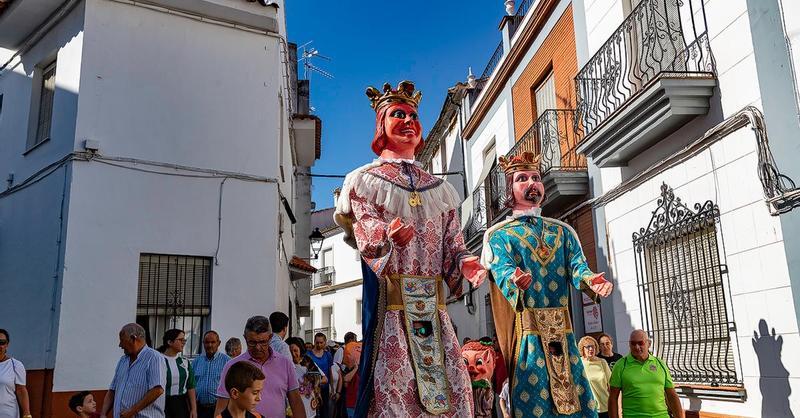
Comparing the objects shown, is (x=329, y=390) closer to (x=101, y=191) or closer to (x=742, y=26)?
(x=742, y=26)

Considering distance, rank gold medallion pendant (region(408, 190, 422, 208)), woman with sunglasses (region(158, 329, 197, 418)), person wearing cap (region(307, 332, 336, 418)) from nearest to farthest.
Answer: gold medallion pendant (region(408, 190, 422, 208))
person wearing cap (region(307, 332, 336, 418))
woman with sunglasses (region(158, 329, 197, 418))

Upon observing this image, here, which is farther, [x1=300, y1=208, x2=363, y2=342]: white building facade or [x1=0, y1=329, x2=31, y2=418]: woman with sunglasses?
[x1=300, y1=208, x2=363, y2=342]: white building facade

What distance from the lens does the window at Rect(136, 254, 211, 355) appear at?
8.80 metres

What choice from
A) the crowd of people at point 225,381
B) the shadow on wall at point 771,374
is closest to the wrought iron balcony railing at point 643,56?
the shadow on wall at point 771,374

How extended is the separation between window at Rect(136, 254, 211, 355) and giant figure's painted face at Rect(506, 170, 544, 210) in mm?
5851

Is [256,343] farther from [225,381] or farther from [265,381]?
[225,381]

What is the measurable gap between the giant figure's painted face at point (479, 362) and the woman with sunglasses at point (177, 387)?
288 centimetres

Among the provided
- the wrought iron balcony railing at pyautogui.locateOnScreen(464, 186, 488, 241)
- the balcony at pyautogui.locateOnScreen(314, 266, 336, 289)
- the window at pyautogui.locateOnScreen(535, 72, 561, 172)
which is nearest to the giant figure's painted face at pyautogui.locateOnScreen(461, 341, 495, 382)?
the window at pyautogui.locateOnScreen(535, 72, 561, 172)

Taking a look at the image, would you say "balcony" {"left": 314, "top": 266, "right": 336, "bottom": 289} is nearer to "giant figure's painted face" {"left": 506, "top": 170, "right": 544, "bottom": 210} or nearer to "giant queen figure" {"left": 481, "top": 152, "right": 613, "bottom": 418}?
"giant figure's painted face" {"left": 506, "top": 170, "right": 544, "bottom": 210}

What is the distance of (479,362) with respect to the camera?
3.82m

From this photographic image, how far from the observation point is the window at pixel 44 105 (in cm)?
995

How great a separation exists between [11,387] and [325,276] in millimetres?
24973

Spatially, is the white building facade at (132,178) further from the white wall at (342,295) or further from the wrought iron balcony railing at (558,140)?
the white wall at (342,295)

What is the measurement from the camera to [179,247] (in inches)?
358
